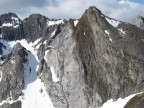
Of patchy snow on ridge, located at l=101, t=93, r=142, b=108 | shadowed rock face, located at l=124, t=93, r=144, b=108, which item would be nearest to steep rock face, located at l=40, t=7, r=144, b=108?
patchy snow on ridge, located at l=101, t=93, r=142, b=108

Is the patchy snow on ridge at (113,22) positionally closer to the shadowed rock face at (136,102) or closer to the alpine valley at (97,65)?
the alpine valley at (97,65)

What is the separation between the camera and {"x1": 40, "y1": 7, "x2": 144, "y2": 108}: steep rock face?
16746 cm

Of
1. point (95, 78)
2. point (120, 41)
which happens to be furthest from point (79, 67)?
point (120, 41)

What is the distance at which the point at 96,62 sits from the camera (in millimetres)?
177500

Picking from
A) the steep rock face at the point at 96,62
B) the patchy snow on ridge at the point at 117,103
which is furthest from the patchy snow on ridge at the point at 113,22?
the patchy snow on ridge at the point at 117,103

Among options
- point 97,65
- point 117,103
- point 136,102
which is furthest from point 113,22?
point 136,102

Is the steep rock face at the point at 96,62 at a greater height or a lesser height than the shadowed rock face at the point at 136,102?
greater

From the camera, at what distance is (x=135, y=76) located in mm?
165750

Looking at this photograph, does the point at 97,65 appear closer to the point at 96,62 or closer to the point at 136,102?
the point at 96,62

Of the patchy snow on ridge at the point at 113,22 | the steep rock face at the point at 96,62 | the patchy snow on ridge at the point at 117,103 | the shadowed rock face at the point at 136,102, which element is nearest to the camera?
the shadowed rock face at the point at 136,102

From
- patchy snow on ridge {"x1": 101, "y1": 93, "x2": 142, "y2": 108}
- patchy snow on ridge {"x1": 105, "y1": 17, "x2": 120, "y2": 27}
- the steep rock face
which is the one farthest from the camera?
patchy snow on ridge {"x1": 105, "y1": 17, "x2": 120, "y2": 27}

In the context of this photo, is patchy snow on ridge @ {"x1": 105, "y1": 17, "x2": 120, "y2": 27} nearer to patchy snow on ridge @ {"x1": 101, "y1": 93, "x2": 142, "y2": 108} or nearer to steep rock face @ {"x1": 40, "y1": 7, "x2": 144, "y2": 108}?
steep rock face @ {"x1": 40, "y1": 7, "x2": 144, "y2": 108}

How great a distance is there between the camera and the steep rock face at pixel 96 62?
16746cm

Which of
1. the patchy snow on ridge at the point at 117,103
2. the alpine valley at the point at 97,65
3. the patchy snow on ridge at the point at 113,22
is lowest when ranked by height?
the patchy snow on ridge at the point at 117,103
